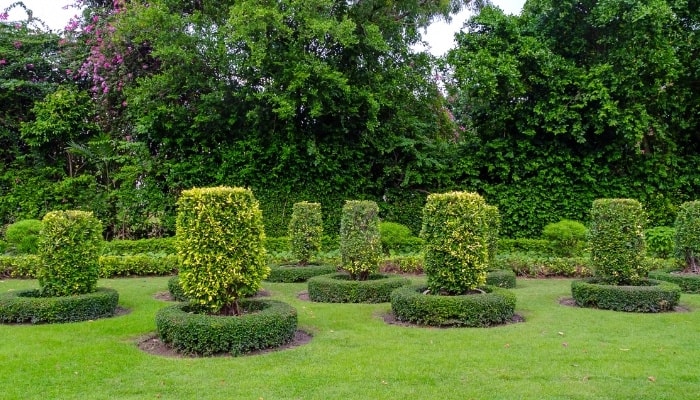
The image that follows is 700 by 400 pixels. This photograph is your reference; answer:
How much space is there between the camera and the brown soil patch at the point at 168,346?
242 inches

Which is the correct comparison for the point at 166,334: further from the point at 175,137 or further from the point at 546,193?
the point at 546,193

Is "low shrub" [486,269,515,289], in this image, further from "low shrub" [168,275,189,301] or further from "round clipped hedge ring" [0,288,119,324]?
"round clipped hedge ring" [0,288,119,324]

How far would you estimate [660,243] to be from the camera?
46.3ft

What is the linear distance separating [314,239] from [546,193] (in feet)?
27.4

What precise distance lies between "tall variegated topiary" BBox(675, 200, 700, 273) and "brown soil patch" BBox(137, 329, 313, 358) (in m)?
7.46

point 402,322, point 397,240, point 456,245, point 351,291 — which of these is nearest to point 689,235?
point 456,245

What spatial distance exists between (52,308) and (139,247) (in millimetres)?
7377

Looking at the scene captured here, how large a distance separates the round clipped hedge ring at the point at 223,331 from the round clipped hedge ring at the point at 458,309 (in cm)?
186

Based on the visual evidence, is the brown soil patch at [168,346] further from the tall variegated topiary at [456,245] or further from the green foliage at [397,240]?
the green foliage at [397,240]

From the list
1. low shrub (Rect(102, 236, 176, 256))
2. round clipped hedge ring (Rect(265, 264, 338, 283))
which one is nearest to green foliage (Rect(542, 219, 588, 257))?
round clipped hedge ring (Rect(265, 264, 338, 283))

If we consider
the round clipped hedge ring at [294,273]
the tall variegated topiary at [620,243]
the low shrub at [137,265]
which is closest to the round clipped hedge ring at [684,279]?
the tall variegated topiary at [620,243]

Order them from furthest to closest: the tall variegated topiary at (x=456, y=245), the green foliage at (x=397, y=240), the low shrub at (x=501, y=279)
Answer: the green foliage at (x=397, y=240)
the low shrub at (x=501, y=279)
the tall variegated topiary at (x=456, y=245)

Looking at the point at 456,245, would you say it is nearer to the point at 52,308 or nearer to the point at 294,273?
the point at 294,273

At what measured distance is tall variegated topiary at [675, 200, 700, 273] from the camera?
9.94 metres
